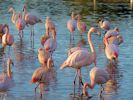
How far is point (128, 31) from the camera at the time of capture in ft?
70.5

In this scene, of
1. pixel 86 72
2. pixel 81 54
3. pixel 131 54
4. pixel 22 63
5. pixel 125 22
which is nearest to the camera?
pixel 81 54

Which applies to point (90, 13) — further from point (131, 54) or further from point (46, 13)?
point (131, 54)

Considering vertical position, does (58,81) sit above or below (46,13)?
below

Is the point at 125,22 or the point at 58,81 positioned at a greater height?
the point at 125,22

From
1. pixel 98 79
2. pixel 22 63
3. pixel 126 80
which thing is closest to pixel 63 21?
pixel 22 63

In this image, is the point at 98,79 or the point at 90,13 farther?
the point at 90,13

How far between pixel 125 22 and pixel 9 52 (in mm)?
10629

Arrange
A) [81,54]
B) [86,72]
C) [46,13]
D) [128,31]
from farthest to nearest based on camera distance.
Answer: [46,13] < [128,31] < [86,72] < [81,54]

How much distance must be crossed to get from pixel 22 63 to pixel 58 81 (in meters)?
2.56

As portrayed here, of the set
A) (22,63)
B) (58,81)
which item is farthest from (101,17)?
(58,81)

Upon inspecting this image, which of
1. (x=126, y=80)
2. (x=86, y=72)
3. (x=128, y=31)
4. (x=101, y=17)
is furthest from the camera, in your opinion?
(x=101, y=17)

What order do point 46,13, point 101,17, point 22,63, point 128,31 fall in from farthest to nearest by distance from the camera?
1. point 46,13
2. point 101,17
3. point 128,31
4. point 22,63

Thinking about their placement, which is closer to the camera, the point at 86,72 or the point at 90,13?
the point at 86,72

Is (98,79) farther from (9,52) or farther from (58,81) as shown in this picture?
(9,52)
